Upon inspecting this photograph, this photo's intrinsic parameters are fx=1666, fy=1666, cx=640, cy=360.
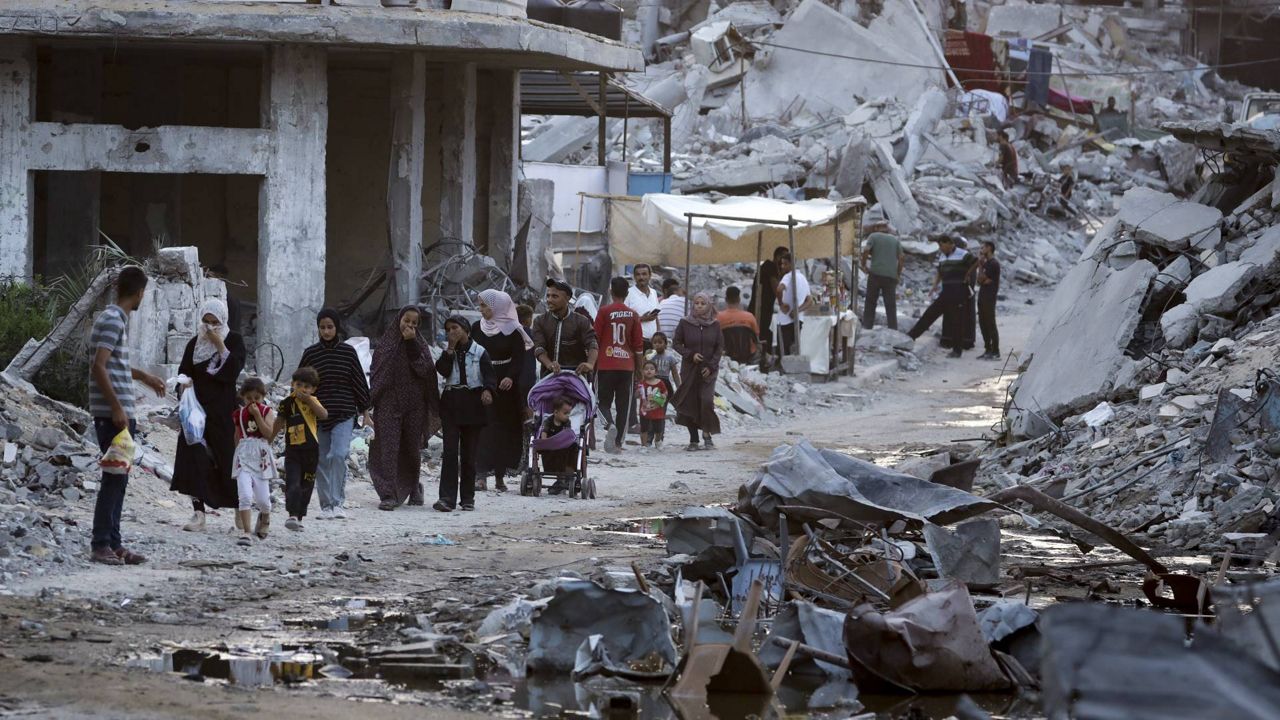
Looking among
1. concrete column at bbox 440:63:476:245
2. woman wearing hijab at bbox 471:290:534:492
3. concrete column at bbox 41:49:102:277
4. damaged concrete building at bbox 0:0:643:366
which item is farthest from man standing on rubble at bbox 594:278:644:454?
concrete column at bbox 41:49:102:277

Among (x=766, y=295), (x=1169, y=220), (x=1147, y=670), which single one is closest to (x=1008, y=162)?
(x=766, y=295)

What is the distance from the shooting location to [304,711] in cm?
538

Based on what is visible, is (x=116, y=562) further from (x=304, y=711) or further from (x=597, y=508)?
(x=597, y=508)

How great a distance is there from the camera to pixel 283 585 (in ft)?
25.6

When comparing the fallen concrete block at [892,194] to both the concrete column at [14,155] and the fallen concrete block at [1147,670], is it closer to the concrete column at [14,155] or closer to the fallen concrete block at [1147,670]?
the concrete column at [14,155]

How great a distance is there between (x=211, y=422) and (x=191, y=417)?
0.24 metres

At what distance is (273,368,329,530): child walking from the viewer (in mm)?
9617

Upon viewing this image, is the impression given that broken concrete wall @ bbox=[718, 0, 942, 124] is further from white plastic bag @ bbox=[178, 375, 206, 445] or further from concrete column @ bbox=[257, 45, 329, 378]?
white plastic bag @ bbox=[178, 375, 206, 445]

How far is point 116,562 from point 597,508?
3.89m

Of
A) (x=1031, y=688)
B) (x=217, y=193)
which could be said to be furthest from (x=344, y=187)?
(x=1031, y=688)

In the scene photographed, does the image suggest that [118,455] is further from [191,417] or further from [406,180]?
[406,180]

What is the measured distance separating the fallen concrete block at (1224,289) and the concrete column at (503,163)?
9.51 metres

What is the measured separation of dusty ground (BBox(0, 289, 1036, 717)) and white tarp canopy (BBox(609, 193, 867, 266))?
25.1 ft

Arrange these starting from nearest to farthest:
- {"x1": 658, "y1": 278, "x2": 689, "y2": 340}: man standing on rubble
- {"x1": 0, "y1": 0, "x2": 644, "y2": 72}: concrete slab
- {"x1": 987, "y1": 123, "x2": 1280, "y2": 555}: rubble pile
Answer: {"x1": 987, "y1": 123, "x2": 1280, "y2": 555}: rubble pile < {"x1": 0, "y1": 0, "x2": 644, "y2": 72}: concrete slab < {"x1": 658, "y1": 278, "x2": 689, "y2": 340}: man standing on rubble
